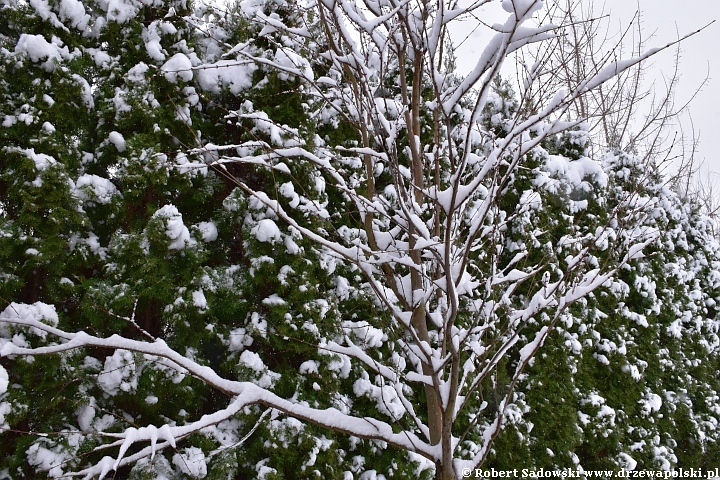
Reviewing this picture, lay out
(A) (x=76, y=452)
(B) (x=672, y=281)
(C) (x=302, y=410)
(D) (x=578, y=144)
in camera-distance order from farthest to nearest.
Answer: (B) (x=672, y=281), (D) (x=578, y=144), (A) (x=76, y=452), (C) (x=302, y=410)

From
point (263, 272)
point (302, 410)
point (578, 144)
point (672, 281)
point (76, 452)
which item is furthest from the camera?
point (672, 281)

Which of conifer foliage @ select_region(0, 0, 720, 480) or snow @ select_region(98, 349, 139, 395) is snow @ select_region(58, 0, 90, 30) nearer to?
conifer foliage @ select_region(0, 0, 720, 480)

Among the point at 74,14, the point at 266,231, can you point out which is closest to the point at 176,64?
the point at 74,14

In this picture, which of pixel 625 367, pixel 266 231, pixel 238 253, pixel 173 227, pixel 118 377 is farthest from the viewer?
pixel 625 367

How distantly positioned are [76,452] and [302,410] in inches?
62.6

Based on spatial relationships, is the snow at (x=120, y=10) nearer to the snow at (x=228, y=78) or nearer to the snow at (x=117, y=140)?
the snow at (x=228, y=78)

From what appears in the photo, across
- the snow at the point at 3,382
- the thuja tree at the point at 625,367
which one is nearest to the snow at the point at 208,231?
the snow at the point at 3,382

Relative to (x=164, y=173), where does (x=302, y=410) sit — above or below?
below

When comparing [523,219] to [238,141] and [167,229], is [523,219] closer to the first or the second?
[238,141]

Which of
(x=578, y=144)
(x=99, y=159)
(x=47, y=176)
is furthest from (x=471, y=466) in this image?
(x=578, y=144)

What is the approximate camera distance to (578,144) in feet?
18.1

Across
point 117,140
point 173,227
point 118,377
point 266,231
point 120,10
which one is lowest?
point 118,377

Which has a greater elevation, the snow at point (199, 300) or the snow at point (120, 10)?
the snow at point (120, 10)

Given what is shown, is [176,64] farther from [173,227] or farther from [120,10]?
[173,227]
